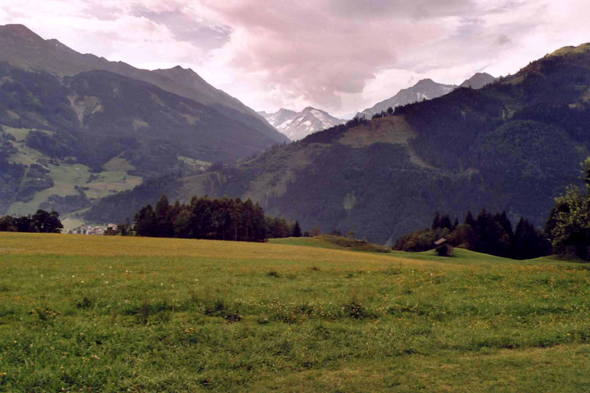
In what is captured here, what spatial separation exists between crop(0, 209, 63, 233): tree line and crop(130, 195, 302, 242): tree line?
24792 mm

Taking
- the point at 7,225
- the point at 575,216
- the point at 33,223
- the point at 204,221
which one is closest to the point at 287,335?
the point at 575,216

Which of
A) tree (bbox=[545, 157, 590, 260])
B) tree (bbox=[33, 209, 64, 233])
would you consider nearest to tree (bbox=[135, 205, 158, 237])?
tree (bbox=[33, 209, 64, 233])

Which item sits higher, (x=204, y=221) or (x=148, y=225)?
(x=204, y=221)

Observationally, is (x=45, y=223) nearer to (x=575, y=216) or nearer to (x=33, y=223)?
(x=33, y=223)

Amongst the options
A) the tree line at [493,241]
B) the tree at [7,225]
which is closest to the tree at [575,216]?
the tree line at [493,241]

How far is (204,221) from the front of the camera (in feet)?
385

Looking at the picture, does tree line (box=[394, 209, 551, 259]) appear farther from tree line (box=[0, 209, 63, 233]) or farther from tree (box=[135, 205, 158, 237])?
tree line (box=[0, 209, 63, 233])

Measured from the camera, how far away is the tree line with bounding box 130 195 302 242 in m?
116

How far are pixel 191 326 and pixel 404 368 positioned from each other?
8.76 metres

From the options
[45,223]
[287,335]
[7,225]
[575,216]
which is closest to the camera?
[287,335]

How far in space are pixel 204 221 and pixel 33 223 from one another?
165ft

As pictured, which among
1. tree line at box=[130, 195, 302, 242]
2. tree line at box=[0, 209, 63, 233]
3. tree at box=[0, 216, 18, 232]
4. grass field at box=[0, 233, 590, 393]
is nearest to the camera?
grass field at box=[0, 233, 590, 393]

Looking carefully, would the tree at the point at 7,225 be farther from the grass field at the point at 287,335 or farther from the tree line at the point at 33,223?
the grass field at the point at 287,335

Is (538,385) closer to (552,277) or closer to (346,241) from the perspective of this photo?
(552,277)
